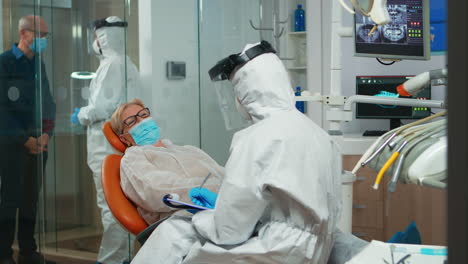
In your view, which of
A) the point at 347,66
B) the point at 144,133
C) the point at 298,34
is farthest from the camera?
the point at 298,34

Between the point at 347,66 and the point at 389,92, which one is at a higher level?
the point at 347,66

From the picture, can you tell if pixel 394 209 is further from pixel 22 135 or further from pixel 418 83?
pixel 418 83

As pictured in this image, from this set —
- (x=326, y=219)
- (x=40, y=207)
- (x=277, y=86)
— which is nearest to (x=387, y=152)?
(x=326, y=219)

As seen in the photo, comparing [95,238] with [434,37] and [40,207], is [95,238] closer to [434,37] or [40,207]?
[40,207]

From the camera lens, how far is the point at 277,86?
2.23 meters

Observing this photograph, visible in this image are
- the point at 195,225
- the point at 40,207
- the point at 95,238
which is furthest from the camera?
the point at 95,238

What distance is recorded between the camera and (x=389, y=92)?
4551mm

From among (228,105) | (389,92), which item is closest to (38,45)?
(228,105)

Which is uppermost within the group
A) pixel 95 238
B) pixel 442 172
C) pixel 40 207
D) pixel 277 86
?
pixel 277 86

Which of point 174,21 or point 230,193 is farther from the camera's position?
point 174,21

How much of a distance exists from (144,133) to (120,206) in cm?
75

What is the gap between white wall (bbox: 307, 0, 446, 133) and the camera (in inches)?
191

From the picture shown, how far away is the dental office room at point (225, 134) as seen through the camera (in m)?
1.49

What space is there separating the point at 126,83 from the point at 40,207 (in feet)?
3.02
